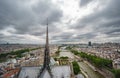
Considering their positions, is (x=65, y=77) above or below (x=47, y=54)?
below

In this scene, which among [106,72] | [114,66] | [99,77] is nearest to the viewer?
[99,77]

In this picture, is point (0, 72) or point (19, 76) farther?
point (0, 72)

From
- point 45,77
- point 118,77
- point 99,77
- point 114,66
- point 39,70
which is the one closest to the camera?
point 45,77

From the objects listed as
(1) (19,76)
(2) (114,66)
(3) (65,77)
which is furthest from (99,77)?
(1) (19,76)

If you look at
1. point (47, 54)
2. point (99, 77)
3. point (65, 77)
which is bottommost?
point (99, 77)

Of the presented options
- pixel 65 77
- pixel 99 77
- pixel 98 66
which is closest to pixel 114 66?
pixel 98 66

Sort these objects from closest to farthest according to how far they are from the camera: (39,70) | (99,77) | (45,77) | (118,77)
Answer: (45,77) < (39,70) < (118,77) < (99,77)

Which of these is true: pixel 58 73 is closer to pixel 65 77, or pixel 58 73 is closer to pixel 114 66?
pixel 65 77

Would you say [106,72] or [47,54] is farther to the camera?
[106,72]

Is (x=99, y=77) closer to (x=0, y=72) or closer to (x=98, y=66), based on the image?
(x=98, y=66)
